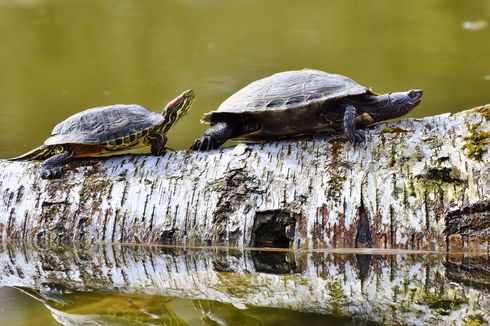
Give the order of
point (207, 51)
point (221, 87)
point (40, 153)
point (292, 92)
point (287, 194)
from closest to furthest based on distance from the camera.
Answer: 1. point (287, 194)
2. point (292, 92)
3. point (40, 153)
4. point (221, 87)
5. point (207, 51)

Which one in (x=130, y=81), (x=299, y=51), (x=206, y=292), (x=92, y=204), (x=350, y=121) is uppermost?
(x=299, y=51)

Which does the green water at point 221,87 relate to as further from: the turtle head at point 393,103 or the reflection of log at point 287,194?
the turtle head at point 393,103

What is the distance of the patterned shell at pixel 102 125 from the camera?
17.1ft

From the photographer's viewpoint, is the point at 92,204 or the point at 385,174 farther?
the point at 92,204

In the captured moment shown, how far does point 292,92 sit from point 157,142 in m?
1.01

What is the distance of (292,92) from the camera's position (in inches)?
204

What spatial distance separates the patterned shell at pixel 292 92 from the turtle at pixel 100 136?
1.44 feet

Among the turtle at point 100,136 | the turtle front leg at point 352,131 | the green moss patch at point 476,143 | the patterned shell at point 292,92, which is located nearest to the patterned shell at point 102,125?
the turtle at point 100,136

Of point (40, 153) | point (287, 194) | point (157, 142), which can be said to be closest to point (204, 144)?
point (157, 142)

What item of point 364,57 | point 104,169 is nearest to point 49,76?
point 364,57

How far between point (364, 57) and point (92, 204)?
765 cm

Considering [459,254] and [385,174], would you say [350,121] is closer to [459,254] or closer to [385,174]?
[385,174]

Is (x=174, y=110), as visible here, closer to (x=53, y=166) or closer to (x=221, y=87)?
(x=53, y=166)

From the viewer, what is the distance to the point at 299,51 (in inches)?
490
